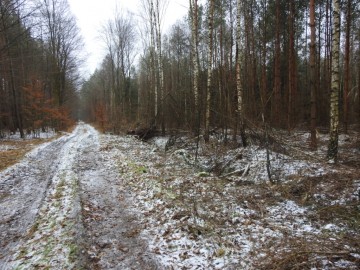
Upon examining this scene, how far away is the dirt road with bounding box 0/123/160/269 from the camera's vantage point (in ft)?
12.4

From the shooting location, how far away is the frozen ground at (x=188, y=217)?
3.72m

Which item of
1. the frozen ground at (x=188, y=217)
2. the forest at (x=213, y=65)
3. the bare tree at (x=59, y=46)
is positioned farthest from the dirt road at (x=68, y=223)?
the bare tree at (x=59, y=46)

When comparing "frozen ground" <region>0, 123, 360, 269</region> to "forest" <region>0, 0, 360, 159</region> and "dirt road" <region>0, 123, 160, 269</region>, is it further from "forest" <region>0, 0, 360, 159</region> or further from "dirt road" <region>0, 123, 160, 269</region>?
"forest" <region>0, 0, 360, 159</region>

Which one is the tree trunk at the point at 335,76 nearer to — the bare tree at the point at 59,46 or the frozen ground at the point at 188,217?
the frozen ground at the point at 188,217

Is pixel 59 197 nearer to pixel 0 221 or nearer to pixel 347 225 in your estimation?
pixel 0 221

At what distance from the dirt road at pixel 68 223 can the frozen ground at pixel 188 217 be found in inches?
0.8

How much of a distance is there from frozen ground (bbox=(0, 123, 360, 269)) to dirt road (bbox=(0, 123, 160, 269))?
21 millimetres

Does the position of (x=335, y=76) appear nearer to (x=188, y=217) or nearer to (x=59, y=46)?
(x=188, y=217)

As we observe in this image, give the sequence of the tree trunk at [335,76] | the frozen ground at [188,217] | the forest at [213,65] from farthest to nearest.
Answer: the forest at [213,65] < the tree trunk at [335,76] < the frozen ground at [188,217]

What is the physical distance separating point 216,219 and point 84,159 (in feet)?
26.2

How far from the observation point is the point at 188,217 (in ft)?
16.6

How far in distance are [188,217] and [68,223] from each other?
2.46 metres

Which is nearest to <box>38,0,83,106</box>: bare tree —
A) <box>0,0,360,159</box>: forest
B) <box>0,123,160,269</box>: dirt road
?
<box>0,0,360,159</box>: forest

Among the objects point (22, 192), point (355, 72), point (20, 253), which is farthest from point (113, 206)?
point (355, 72)
